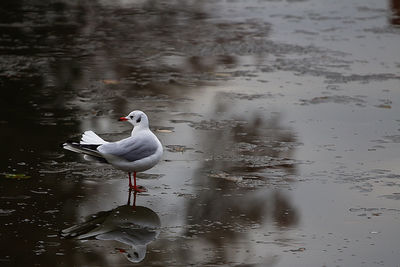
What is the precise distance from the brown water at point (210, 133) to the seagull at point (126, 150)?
0.28 meters

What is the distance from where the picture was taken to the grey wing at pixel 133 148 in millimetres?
7434

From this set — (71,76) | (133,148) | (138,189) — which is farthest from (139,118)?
(71,76)

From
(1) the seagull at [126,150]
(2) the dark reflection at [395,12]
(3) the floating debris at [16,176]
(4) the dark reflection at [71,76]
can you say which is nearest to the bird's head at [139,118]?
(1) the seagull at [126,150]

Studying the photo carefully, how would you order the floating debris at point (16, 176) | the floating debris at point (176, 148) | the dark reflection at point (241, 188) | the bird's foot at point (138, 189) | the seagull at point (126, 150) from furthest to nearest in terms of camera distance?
the floating debris at point (176, 148) < the floating debris at point (16, 176) < the bird's foot at point (138, 189) < the seagull at point (126, 150) < the dark reflection at point (241, 188)

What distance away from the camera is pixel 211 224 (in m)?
6.90

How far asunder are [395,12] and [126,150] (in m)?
10.4

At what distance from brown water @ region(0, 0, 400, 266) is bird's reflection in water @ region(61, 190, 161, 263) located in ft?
0.07

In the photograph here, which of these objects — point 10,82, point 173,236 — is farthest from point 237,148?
point 10,82

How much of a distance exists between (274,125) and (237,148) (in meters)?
1.03

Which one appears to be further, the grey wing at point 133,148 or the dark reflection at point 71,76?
the grey wing at point 133,148

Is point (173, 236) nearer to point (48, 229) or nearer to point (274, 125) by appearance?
point (48, 229)

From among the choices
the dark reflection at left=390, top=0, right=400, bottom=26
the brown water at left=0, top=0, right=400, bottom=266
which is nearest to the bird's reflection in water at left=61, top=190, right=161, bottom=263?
the brown water at left=0, top=0, right=400, bottom=266

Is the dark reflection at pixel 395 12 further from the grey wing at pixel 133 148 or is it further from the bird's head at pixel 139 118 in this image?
the grey wing at pixel 133 148

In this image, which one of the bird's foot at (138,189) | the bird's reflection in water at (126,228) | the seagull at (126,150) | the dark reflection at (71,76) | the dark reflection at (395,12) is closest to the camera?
the bird's reflection in water at (126,228)
